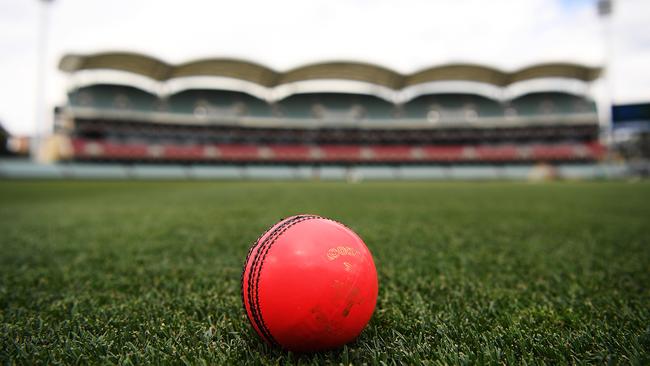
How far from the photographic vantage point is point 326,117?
35.6 metres

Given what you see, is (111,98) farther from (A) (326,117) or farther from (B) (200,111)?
(A) (326,117)

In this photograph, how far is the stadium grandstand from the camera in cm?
3206

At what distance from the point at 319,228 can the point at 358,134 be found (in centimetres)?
3572

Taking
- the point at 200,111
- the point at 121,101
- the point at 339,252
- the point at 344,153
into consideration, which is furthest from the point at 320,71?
the point at 339,252

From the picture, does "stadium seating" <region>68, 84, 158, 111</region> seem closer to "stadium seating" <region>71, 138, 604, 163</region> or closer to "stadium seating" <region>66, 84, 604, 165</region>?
"stadium seating" <region>66, 84, 604, 165</region>

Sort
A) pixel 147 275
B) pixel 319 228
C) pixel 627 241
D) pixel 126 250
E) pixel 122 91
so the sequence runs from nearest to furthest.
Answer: pixel 319 228 < pixel 147 275 < pixel 126 250 < pixel 627 241 < pixel 122 91

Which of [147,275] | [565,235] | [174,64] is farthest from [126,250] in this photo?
[174,64]

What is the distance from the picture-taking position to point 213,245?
358 cm

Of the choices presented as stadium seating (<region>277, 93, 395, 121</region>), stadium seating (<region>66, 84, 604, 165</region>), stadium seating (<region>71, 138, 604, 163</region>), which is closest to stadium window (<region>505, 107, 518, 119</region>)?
stadium seating (<region>66, 84, 604, 165</region>)

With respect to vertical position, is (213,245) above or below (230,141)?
below

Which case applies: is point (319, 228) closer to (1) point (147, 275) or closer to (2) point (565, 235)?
(1) point (147, 275)

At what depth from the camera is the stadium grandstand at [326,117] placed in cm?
3206

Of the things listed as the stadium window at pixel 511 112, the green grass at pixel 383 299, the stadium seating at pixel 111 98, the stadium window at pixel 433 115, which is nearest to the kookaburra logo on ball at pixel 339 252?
the green grass at pixel 383 299

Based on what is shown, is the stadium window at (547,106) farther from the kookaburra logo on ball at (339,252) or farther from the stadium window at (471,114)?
the kookaburra logo on ball at (339,252)
